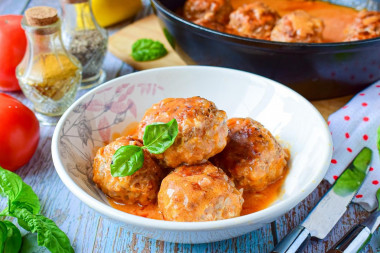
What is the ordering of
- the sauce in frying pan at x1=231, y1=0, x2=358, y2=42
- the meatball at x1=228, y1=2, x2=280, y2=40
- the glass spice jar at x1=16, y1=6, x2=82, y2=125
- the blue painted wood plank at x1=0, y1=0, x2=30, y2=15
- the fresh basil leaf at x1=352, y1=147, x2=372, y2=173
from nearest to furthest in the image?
the fresh basil leaf at x1=352, y1=147, x2=372, y2=173 → the glass spice jar at x1=16, y1=6, x2=82, y2=125 → the meatball at x1=228, y1=2, x2=280, y2=40 → the sauce in frying pan at x1=231, y1=0, x2=358, y2=42 → the blue painted wood plank at x1=0, y1=0, x2=30, y2=15

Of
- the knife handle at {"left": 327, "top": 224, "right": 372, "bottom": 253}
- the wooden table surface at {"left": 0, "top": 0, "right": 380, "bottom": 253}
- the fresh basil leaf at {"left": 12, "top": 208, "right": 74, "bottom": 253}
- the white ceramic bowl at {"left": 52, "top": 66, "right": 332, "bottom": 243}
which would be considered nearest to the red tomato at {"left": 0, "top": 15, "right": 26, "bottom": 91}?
the wooden table surface at {"left": 0, "top": 0, "right": 380, "bottom": 253}

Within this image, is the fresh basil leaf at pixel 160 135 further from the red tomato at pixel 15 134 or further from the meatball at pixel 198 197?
the red tomato at pixel 15 134

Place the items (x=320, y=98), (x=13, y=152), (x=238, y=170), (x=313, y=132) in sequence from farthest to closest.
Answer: (x=320, y=98) < (x=13, y=152) < (x=313, y=132) < (x=238, y=170)

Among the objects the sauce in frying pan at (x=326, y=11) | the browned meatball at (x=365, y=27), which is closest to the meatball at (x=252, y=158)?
the browned meatball at (x=365, y=27)

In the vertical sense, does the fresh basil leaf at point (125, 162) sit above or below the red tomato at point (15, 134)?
above

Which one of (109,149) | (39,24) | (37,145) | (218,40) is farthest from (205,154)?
(39,24)

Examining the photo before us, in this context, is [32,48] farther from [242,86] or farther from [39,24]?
[242,86]

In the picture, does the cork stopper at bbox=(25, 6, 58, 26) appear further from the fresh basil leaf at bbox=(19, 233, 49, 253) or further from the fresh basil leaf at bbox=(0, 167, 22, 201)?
the fresh basil leaf at bbox=(19, 233, 49, 253)
